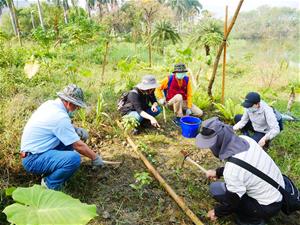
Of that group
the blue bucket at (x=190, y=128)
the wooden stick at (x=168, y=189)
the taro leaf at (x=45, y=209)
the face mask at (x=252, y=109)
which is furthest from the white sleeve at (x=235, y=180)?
the blue bucket at (x=190, y=128)

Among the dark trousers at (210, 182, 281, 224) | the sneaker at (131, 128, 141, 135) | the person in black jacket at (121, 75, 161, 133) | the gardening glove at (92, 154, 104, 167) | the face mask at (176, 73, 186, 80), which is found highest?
the face mask at (176, 73, 186, 80)

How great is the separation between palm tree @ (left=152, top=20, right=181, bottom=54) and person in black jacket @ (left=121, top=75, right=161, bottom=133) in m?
9.23

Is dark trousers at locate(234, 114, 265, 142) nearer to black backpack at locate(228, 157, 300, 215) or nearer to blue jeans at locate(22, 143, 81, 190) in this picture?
black backpack at locate(228, 157, 300, 215)

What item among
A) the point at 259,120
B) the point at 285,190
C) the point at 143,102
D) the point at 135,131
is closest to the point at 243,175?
the point at 285,190

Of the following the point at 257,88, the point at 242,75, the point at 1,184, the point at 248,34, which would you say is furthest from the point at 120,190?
the point at 248,34

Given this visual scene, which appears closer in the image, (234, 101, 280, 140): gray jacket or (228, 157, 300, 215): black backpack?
(228, 157, 300, 215): black backpack

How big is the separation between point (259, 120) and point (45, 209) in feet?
10.6

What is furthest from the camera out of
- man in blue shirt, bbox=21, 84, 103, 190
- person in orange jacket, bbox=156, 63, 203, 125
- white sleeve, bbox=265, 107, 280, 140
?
person in orange jacket, bbox=156, 63, 203, 125

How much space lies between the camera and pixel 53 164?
304cm

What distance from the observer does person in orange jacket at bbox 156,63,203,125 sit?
17.0 feet

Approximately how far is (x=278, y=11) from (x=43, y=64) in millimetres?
69341

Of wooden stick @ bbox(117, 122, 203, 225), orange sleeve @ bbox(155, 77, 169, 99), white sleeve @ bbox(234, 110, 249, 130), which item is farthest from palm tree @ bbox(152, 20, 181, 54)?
wooden stick @ bbox(117, 122, 203, 225)

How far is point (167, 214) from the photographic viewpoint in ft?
9.98

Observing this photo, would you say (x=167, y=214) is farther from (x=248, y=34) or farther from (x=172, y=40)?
(x=248, y=34)
